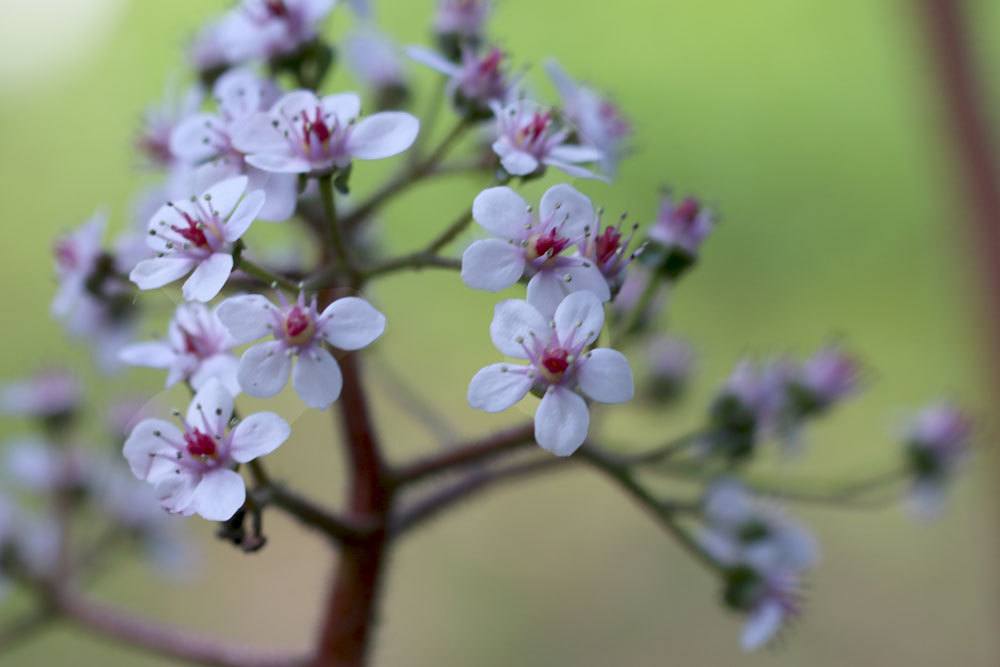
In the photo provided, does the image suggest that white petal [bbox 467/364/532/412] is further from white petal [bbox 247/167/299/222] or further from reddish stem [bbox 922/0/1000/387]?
reddish stem [bbox 922/0/1000/387]

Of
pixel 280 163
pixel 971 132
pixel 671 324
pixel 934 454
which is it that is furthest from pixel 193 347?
pixel 671 324

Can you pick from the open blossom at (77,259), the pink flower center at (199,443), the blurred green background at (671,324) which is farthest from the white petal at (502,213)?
the blurred green background at (671,324)

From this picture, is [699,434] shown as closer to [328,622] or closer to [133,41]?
[328,622]

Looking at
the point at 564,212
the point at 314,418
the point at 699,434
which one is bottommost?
the point at 314,418

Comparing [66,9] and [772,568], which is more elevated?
[772,568]

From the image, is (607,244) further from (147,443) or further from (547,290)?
(147,443)

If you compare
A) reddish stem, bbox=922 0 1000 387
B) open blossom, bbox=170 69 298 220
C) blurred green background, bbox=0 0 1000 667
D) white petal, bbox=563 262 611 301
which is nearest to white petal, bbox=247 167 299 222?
open blossom, bbox=170 69 298 220

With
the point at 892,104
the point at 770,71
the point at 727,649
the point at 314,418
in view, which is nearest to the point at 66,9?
the point at 314,418
